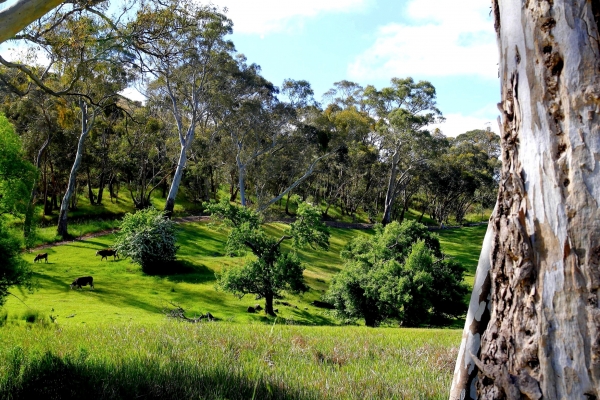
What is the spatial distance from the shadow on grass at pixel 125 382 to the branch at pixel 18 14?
2.79m

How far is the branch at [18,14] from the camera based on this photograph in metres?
4.05

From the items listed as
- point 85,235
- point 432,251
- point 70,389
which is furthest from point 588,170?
point 85,235

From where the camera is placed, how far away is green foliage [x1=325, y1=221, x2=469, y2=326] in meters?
18.5

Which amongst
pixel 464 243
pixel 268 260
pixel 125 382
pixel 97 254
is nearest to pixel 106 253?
pixel 97 254

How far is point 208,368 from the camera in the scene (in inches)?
150

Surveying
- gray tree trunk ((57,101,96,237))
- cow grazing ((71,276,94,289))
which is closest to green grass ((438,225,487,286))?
cow grazing ((71,276,94,289))

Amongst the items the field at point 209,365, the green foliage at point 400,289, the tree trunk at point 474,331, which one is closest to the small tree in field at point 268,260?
the green foliage at point 400,289

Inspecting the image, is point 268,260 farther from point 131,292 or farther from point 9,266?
point 9,266

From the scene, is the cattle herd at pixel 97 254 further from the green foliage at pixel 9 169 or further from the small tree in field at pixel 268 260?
the small tree in field at pixel 268 260

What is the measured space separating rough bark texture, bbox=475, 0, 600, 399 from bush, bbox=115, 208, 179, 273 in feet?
77.0

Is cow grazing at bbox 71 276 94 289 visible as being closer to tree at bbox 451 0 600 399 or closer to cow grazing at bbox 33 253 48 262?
cow grazing at bbox 33 253 48 262

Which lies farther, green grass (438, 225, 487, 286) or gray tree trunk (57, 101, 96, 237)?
green grass (438, 225, 487, 286)

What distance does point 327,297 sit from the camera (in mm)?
20234

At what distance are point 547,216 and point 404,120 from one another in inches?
1595
